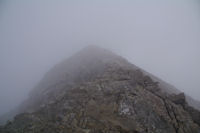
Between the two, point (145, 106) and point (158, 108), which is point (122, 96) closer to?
point (145, 106)

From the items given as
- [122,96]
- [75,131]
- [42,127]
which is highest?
A: [122,96]

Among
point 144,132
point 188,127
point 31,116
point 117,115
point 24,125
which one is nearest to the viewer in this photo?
point 144,132

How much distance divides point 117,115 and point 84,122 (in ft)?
14.2

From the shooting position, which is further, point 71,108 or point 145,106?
point 71,108

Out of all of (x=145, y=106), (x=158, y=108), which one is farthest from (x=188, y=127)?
(x=145, y=106)

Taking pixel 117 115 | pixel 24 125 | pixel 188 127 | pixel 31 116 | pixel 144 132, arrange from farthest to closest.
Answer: pixel 31 116, pixel 24 125, pixel 117 115, pixel 188 127, pixel 144 132

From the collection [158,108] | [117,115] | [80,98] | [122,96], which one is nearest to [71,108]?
[80,98]

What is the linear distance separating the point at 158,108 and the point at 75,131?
37.0 ft

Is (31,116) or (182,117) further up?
(182,117)

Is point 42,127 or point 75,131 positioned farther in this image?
point 42,127

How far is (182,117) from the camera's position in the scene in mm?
14242

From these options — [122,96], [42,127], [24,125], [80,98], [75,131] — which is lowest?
[24,125]

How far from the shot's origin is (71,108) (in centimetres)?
1603

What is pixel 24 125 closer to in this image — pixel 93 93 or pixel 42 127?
pixel 42 127
